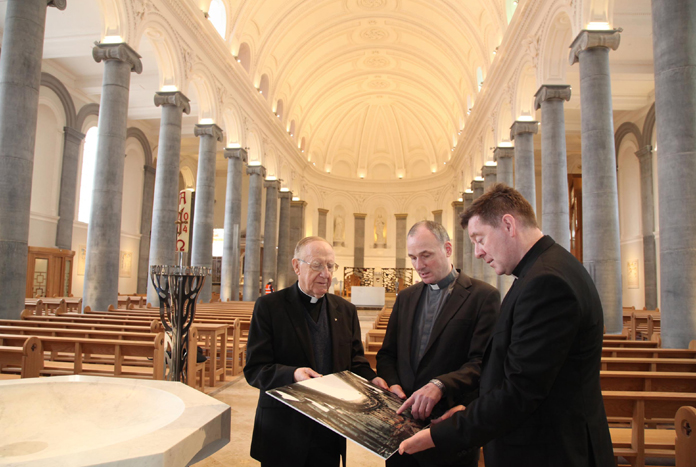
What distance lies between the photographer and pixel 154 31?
12.2 m

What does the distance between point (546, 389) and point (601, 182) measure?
8304 millimetres

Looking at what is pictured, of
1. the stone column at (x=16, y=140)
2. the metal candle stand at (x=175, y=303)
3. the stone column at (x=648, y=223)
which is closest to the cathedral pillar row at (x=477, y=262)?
the stone column at (x=648, y=223)

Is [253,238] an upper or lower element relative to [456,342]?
A: upper

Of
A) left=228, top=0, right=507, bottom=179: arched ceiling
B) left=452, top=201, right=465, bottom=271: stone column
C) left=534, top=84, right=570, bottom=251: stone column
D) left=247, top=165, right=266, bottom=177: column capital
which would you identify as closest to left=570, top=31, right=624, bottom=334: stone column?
left=534, top=84, right=570, bottom=251: stone column

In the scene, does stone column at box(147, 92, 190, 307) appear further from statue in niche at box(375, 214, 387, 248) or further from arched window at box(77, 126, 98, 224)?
statue in niche at box(375, 214, 387, 248)

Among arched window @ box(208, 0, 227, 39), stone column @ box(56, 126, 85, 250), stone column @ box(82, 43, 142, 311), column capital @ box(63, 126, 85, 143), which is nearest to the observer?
stone column @ box(82, 43, 142, 311)

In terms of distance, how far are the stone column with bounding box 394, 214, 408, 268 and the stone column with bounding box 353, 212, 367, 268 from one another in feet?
7.31

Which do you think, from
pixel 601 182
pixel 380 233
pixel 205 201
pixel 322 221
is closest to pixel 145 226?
pixel 205 201

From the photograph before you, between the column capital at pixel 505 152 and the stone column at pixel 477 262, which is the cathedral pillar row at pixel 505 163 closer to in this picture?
the column capital at pixel 505 152

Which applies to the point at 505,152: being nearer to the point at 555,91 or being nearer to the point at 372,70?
the point at 555,91

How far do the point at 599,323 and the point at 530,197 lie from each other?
12055 mm

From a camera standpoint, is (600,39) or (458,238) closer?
(600,39)

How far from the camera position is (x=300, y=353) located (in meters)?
2.47

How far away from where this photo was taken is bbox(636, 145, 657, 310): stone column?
16.6 meters
